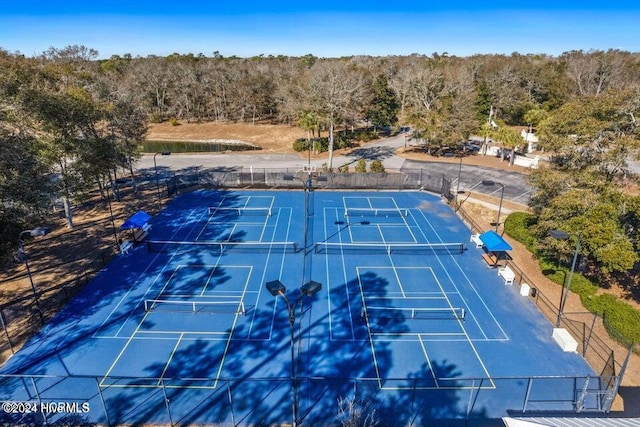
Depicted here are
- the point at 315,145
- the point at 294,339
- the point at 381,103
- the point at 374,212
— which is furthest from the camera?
the point at 381,103

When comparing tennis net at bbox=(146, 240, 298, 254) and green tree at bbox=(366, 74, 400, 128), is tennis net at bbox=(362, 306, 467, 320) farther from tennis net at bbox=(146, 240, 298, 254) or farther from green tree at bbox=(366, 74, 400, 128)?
green tree at bbox=(366, 74, 400, 128)

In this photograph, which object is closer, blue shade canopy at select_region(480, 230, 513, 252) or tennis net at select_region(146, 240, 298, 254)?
blue shade canopy at select_region(480, 230, 513, 252)

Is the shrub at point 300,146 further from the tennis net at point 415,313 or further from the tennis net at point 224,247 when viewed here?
the tennis net at point 415,313

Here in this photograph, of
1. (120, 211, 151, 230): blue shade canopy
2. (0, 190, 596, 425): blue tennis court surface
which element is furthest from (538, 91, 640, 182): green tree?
(120, 211, 151, 230): blue shade canopy

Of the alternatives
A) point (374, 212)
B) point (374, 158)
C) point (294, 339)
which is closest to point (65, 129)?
point (294, 339)

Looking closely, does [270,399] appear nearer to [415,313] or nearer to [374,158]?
[415,313]

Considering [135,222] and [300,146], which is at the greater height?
[300,146]
